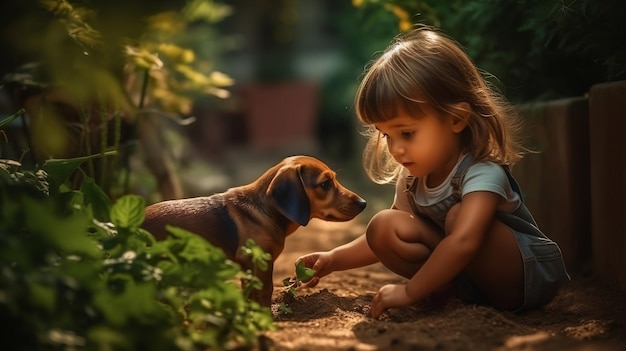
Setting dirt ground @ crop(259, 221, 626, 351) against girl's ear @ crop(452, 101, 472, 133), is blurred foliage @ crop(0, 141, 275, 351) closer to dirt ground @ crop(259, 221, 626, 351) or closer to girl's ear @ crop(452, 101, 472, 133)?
dirt ground @ crop(259, 221, 626, 351)

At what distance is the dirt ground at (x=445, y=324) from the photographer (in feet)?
8.34

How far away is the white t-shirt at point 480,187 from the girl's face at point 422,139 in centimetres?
9

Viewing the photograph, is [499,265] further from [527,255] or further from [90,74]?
[90,74]

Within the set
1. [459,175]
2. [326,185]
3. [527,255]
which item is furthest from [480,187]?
[326,185]

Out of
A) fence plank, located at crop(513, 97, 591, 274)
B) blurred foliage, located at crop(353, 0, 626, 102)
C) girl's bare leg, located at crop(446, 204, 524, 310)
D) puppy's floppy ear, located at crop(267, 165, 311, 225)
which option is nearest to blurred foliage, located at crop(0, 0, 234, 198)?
puppy's floppy ear, located at crop(267, 165, 311, 225)

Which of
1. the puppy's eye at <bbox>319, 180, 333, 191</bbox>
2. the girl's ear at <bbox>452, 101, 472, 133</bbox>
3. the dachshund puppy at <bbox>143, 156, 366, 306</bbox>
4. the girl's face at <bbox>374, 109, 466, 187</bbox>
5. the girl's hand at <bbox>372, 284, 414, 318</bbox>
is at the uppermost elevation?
the girl's ear at <bbox>452, 101, 472, 133</bbox>

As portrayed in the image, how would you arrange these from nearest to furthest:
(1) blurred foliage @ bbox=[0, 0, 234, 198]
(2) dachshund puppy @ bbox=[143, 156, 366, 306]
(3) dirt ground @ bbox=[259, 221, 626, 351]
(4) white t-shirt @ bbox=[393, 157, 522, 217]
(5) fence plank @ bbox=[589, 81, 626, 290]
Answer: (1) blurred foliage @ bbox=[0, 0, 234, 198] → (3) dirt ground @ bbox=[259, 221, 626, 351] → (4) white t-shirt @ bbox=[393, 157, 522, 217] → (2) dachshund puppy @ bbox=[143, 156, 366, 306] → (5) fence plank @ bbox=[589, 81, 626, 290]

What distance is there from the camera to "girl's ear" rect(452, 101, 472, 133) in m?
3.15

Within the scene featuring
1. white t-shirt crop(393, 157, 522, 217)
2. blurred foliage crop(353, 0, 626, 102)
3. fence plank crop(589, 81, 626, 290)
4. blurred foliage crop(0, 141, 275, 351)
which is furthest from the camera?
blurred foliage crop(353, 0, 626, 102)

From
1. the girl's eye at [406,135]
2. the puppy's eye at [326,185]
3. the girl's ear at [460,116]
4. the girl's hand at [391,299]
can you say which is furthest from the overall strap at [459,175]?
the puppy's eye at [326,185]

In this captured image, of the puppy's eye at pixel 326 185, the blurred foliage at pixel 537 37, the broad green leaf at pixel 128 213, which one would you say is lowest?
the puppy's eye at pixel 326 185

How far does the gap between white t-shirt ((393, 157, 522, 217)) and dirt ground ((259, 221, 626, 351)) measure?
44 cm

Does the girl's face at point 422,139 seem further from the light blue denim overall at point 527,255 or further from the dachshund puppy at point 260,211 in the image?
the dachshund puppy at point 260,211

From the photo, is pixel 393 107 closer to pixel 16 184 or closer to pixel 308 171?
pixel 308 171
